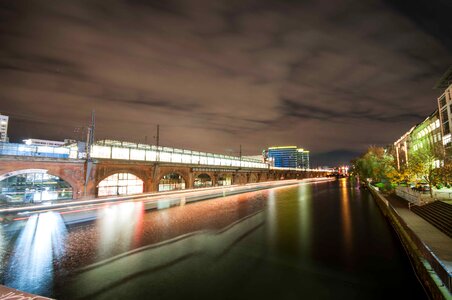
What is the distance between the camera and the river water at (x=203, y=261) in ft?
34.5

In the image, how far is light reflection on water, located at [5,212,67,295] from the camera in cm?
1065

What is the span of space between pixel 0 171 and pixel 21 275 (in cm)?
1985

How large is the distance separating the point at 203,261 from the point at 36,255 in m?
10.1

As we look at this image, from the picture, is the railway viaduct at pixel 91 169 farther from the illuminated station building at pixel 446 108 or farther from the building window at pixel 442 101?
the building window at pixel 442 101

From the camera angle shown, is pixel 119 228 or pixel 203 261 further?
pixel 119 228

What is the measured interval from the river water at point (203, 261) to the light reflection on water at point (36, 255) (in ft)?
0.16

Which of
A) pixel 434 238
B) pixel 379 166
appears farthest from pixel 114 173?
pixel 379 166

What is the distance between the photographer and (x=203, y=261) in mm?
13680

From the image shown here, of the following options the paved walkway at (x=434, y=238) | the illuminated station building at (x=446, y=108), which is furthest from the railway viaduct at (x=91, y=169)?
the illuminated station building at (x=446, y=108)

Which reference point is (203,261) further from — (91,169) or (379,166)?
(379,166)

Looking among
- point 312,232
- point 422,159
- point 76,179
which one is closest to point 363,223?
point 312,232

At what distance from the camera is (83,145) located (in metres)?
33.3

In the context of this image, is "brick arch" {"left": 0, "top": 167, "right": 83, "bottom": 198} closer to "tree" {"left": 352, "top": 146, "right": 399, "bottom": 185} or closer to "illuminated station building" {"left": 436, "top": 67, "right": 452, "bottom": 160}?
"tree" {"left": 352, "top": 146, "right": 399, "bottom": 185}

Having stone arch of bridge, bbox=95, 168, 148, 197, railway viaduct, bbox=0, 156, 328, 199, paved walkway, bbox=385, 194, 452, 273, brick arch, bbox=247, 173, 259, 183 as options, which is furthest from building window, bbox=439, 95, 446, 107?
stone arch of bridge, bbox=95, 168, 148, 197
